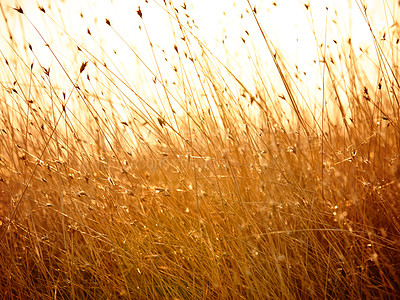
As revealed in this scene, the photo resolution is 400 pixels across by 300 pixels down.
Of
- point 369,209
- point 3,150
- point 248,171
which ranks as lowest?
point 369,209

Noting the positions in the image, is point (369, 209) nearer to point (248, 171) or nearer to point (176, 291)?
point (248, 171)

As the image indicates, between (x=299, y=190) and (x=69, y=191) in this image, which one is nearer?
(x=299, y=190)

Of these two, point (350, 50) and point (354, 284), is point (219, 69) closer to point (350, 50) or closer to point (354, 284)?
point (350, 50)

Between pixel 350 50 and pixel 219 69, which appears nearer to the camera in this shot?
pixel 219 69

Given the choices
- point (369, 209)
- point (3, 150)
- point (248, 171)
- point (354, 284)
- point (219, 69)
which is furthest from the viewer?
point (3, 150)

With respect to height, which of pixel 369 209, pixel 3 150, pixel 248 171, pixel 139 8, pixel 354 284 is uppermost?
pixel 139 8

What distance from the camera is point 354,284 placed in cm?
125

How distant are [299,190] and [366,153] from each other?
44 cm

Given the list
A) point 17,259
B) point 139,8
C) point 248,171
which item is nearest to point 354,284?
point 248,171

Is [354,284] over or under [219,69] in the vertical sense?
under

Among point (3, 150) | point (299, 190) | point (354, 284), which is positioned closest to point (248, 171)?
point (299, 190)

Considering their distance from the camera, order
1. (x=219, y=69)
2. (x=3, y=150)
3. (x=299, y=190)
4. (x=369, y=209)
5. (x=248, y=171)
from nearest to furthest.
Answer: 1. (x=299, y=190)
2. (x=369, y=209)
3. (x=248, y=171)
4. (x=219, y=69)
5. (x=3, y=150)

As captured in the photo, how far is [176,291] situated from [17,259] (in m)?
0.70

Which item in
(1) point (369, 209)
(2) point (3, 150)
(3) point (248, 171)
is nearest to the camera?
(1) point (369, 209)
